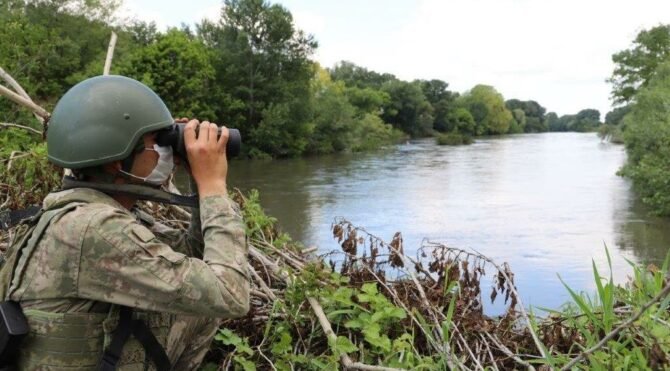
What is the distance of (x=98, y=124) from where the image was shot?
2107 mm

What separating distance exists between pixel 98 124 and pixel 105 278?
0.54m

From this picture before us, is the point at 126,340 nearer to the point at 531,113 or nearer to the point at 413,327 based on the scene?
the point at 413,327

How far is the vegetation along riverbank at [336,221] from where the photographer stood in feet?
9.23

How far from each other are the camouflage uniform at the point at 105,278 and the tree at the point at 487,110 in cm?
9924

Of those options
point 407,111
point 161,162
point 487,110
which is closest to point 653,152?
point 161,162

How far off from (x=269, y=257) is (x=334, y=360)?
131 centimetres

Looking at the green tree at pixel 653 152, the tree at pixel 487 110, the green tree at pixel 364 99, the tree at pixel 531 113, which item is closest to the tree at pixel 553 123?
the tree at pixel 531 113

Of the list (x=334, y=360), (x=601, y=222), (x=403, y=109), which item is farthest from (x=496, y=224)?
(x=403, y=109)

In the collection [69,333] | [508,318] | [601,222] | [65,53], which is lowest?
[601,222]

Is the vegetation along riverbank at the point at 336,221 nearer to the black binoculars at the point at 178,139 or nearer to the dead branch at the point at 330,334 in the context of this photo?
the dead branch at the point at 330,334

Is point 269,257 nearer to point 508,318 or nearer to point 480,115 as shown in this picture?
point 508,318

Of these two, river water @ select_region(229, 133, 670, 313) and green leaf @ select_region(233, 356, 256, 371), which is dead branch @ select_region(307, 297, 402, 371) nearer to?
green leaf @ select_region(233, 356, 256, 371)

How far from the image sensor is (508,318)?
10.7 ft

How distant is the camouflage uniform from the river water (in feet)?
20.0
